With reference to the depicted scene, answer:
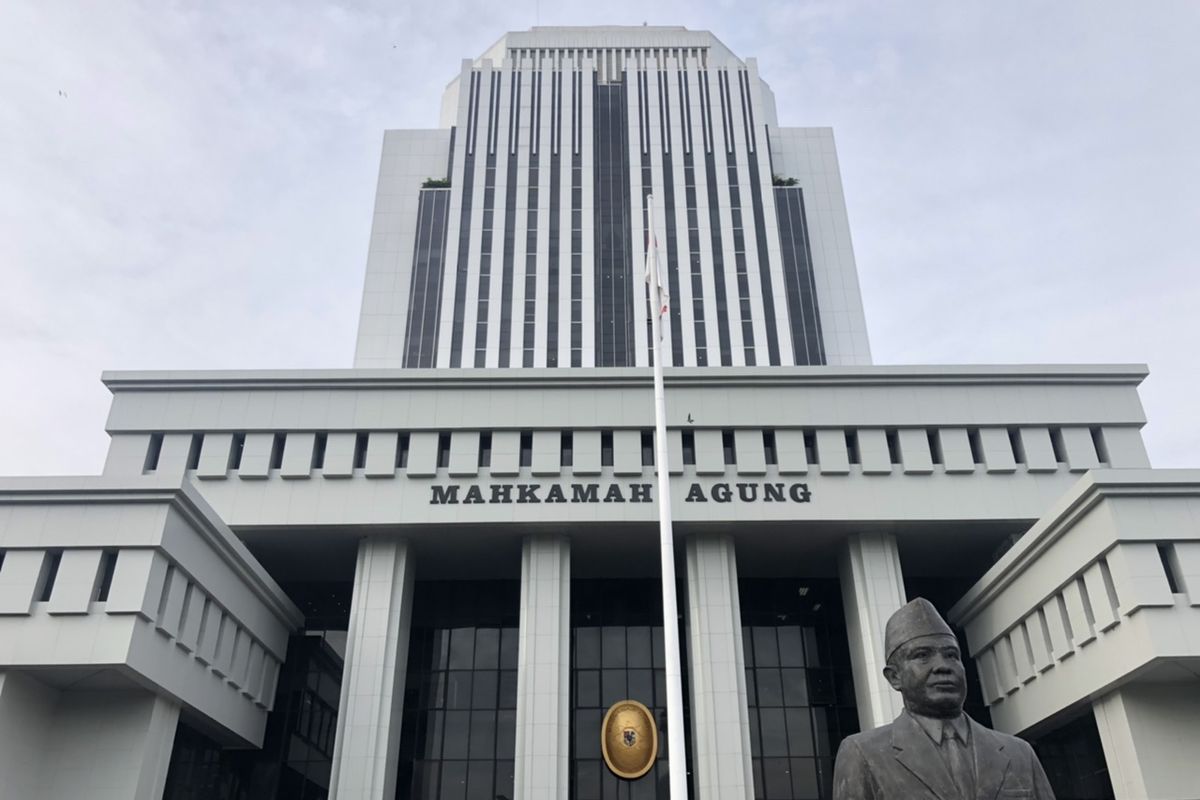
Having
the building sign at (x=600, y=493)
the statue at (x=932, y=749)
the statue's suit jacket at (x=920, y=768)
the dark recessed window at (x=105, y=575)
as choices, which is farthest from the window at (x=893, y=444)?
the statue's suit jacket at (x=920, y=768)

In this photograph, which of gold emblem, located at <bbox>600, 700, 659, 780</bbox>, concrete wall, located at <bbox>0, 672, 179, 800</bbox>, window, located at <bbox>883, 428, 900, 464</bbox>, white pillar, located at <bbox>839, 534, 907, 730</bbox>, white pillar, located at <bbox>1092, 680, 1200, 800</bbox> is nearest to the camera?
concrete wall, located at <bbox>0, 672, 179, 800</bbox>

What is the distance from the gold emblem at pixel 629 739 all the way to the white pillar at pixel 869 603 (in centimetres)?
789

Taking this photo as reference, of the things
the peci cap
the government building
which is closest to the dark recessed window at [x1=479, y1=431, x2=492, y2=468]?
the government building

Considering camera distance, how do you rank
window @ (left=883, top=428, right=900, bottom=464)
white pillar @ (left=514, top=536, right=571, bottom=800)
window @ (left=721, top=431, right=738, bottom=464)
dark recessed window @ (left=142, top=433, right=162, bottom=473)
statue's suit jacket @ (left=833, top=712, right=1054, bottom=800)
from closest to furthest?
statue's suit jacket @ (left=833, top=712, right=1054, bottom=800) < white pillar @ (left=514, top=536, right=571, bottom=800) < dark recessed window @ (left=142, top=433, right=162, bottom=473) < window @ (left=721, top=431, right=738, bottom=464) < window @ (left=883, top=428, right=900, bottom=464)

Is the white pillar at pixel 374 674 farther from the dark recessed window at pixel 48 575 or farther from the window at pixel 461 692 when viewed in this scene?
the dark recessed window at pixel 48 575

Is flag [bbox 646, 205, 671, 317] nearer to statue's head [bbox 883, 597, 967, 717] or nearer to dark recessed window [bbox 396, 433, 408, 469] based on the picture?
dark recessed window [bbox 396, 433, 408, 469]

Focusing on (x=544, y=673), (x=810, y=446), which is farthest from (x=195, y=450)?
(x=810, y=446)

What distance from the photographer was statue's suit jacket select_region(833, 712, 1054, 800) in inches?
280

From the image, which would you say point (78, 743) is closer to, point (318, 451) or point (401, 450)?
point (318, 451)

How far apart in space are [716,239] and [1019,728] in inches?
2012

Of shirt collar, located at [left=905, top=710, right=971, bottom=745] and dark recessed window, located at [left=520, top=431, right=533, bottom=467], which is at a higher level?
dark recessed window, located at [left=520, top=431, right=533, bottom=467]

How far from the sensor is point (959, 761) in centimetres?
726

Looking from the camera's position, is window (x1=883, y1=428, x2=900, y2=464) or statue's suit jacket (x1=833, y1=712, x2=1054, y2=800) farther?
window (x1=883, y1=428, x2=900, y2=464)

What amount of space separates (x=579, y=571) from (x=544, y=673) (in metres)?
6.37
